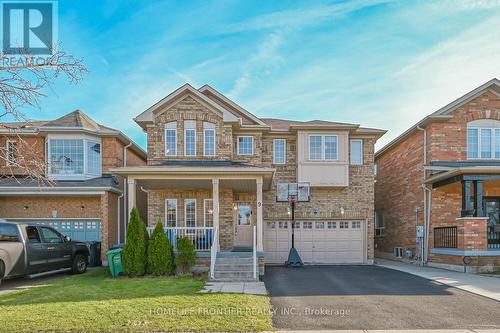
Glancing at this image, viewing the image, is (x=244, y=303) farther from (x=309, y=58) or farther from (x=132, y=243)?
(x=309, y=58)

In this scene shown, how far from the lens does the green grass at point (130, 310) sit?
623 cm

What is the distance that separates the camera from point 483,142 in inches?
A: 626

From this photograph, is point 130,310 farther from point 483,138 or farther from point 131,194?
point 483,138

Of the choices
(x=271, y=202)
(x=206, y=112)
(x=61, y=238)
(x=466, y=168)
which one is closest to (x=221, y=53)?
(x=206, y=112)

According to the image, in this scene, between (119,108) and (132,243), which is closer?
(132,243)

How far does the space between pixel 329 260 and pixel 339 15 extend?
1055cm

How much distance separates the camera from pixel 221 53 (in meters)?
13.8

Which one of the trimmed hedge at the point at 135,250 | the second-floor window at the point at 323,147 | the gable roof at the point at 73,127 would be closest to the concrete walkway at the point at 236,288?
the trimmed hedge at the point at 135,250

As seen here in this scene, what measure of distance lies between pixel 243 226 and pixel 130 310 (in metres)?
9.56

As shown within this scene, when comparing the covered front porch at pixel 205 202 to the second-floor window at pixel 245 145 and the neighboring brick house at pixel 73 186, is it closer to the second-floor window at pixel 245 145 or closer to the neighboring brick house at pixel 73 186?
the second-floor window at pixel 245 145

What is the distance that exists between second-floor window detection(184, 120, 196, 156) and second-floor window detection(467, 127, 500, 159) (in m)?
11.8

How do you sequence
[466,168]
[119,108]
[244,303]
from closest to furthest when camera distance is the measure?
1. [244,303]
2. [466,168]
3. [119,108]

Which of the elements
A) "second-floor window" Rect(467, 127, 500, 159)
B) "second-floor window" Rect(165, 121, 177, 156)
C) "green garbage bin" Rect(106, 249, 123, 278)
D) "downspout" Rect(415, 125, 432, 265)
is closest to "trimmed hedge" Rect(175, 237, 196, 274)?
"green garbage bin" Rect(106, 249, 123, 278)

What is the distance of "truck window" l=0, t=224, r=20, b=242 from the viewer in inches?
407
